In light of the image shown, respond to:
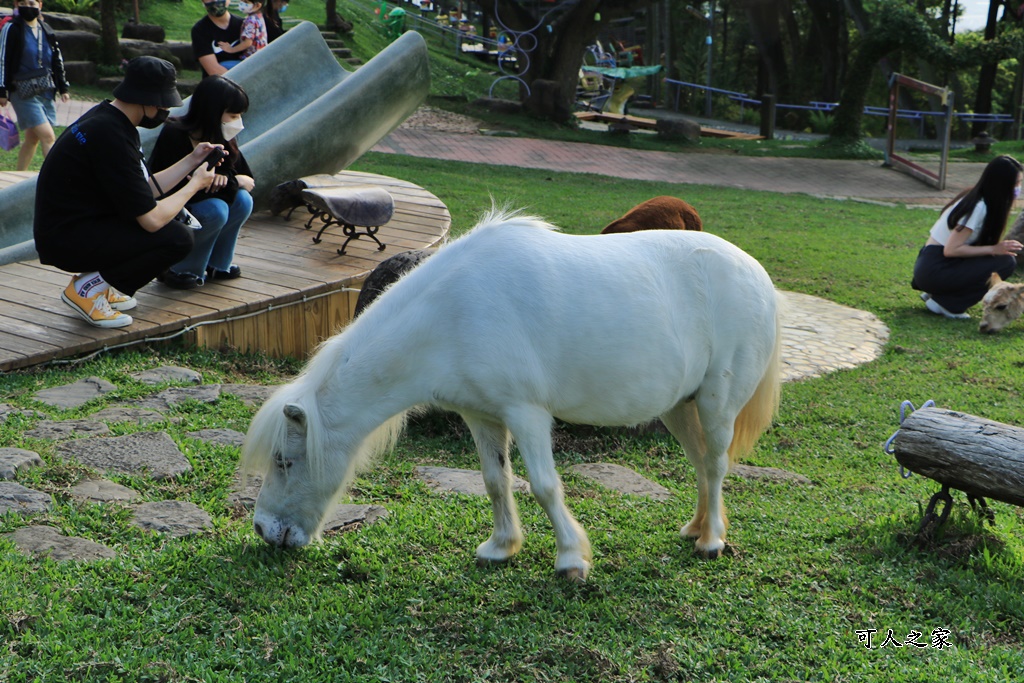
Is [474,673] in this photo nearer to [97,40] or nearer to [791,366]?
[791,366]

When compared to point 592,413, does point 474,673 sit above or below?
below

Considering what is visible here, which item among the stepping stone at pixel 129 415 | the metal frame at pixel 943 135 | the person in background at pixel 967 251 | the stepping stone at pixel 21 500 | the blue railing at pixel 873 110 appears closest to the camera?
the stepping stone at pixel 21 500

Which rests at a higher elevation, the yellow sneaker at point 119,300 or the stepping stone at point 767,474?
the yellow sneaker at point 119,300

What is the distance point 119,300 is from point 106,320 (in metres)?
0.27

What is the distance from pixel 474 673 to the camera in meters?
3.03

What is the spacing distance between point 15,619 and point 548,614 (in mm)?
1801

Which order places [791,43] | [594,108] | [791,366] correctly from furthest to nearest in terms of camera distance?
[791,43] → [594,108] → [791,366]

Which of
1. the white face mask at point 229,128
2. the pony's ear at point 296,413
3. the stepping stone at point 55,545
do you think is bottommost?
the stepping stone at point 55,545

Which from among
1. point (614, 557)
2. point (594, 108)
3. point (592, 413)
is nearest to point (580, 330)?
point (592, 413)

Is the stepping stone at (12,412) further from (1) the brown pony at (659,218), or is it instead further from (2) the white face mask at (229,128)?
(1) the brown pony at (659,218)

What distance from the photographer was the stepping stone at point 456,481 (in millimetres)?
4551

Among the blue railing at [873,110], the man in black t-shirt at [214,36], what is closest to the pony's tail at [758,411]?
the man in black t-shirt at [214,36]

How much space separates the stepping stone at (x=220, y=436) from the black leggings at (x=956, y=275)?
20.7ft

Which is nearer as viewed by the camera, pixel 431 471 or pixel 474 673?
pixel 474 673
